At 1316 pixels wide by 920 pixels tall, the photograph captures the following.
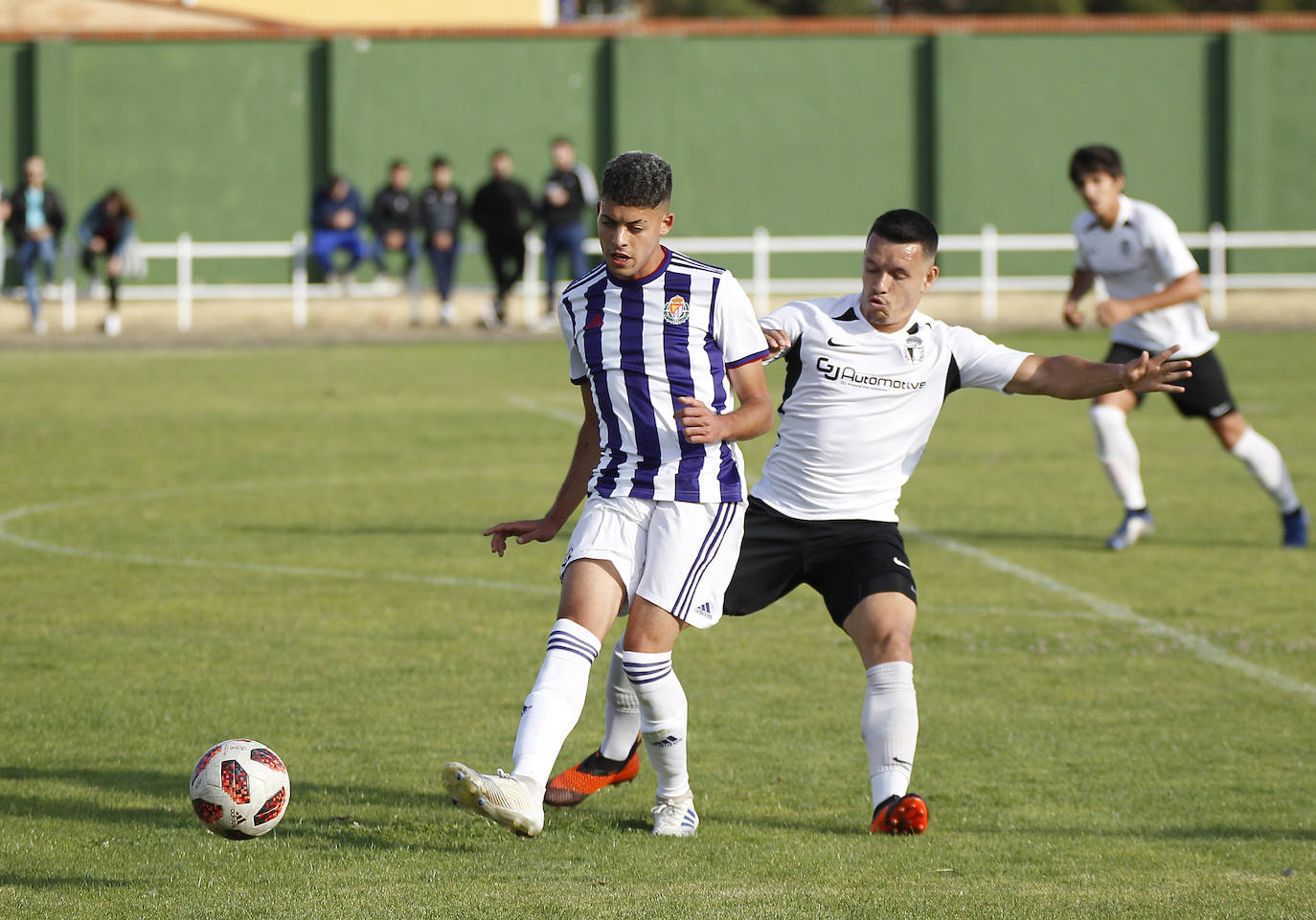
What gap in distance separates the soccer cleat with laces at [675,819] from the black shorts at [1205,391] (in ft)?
19.0

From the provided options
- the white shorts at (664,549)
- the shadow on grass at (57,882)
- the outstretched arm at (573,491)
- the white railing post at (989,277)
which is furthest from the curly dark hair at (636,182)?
the white railing post at (989,277)

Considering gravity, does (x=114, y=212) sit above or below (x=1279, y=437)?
above

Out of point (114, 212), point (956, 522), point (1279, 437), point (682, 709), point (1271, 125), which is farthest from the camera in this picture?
point (1271, 125)

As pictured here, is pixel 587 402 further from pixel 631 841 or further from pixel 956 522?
pixel 956 522

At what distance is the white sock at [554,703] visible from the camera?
4.76 m

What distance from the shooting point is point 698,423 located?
5.02 metres

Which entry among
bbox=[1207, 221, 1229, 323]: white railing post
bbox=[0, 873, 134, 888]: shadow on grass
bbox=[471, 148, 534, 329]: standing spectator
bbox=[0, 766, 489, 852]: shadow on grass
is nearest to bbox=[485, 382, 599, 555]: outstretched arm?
bbox=[0, 766, 489, 852]: shadow on grass

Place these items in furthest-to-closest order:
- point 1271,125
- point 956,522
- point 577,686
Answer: point 1271,125 → point 956,522 → point 577,686

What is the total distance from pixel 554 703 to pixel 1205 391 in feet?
21.5

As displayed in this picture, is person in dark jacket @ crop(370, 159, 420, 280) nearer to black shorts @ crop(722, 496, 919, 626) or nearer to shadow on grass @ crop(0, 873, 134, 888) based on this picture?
black shorts @ crop(722, 496, 919, 626)

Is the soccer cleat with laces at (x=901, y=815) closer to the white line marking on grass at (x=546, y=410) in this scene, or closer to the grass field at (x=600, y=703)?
the grass field at (x=600, y=703)

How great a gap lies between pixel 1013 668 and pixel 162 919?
4.10 meters

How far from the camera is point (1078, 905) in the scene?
4652 millimetres

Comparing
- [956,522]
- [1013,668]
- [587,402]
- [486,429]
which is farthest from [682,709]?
[486,429]
